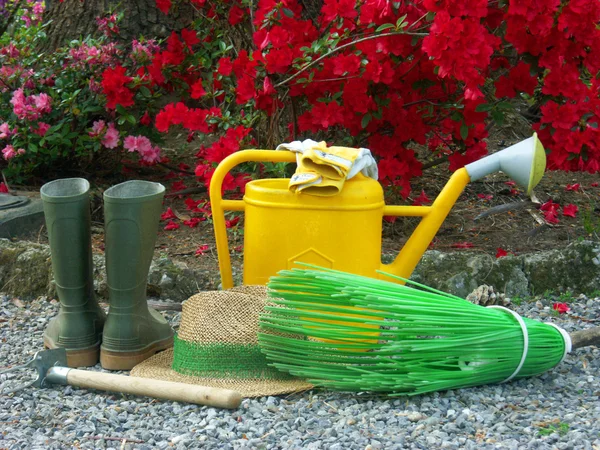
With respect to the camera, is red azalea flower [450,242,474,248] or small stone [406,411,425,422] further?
red azalea flower [450,242,474,248]

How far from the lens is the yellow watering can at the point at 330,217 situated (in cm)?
207

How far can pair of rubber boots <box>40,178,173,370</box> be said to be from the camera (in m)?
2.04

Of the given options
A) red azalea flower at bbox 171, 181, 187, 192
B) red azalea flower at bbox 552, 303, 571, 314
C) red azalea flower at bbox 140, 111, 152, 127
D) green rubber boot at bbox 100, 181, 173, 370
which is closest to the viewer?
green rubber boot at bbox 100, 181, 173, 370

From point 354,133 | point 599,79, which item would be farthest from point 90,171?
point 599,79

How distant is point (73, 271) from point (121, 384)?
1.29ft

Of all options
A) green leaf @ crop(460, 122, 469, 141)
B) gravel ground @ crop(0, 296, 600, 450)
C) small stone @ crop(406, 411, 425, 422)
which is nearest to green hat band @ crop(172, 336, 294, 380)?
gravel ground @ crop(0, 296, 600, 450)

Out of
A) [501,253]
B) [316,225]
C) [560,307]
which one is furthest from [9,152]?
[560,307]

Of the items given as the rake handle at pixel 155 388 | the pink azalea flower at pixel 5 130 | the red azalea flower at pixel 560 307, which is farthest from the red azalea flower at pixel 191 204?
the red azalea flower at pixel 560 307

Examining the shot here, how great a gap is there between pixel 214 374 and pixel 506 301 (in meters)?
0.94

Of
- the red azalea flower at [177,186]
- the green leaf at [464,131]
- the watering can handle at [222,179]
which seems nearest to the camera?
the watering can handle at [222,179]

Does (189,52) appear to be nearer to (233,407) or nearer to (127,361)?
(127,361)

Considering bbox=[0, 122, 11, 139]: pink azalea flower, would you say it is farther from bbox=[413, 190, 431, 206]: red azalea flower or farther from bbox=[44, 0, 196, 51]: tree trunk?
bbox=[413, 190, 431, 206]: red azalea flower

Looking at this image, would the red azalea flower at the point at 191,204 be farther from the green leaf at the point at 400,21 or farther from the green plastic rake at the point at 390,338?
the green plastic rake at the point at 390,338

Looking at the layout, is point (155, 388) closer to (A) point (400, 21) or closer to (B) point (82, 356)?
(B) point (82, 356)
